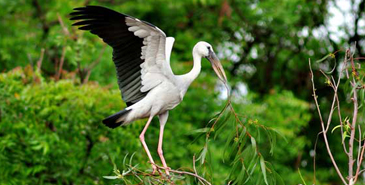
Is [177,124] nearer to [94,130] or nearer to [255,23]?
[94,130]

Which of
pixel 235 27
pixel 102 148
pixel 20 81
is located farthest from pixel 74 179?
pixel 235 27

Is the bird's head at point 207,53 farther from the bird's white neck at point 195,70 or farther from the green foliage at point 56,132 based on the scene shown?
the green foliage at point 56,132

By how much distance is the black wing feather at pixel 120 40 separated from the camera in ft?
18.5

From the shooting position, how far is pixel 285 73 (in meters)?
14.8

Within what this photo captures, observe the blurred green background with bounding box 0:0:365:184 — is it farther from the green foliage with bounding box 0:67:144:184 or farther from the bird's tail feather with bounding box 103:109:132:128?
the bird's tail feather with bounding box 103:109:132:128

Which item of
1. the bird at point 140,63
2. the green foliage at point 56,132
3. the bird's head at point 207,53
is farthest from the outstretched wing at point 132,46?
the green foliage at point 56,132

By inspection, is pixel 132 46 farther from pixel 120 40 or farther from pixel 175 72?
pixel 175 72

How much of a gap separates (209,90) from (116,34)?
252 inches

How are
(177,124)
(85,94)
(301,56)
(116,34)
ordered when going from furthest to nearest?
(301,56) < (177,124) < (85,94) < (116,34)

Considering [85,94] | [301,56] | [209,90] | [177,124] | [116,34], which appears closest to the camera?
[116,34]

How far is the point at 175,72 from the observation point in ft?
36.7

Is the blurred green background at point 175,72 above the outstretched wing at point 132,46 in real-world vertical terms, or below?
Answer: below

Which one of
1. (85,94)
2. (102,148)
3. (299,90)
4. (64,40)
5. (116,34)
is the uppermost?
(116,34)

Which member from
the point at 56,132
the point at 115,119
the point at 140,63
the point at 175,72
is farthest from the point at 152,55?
the point at 175,72
